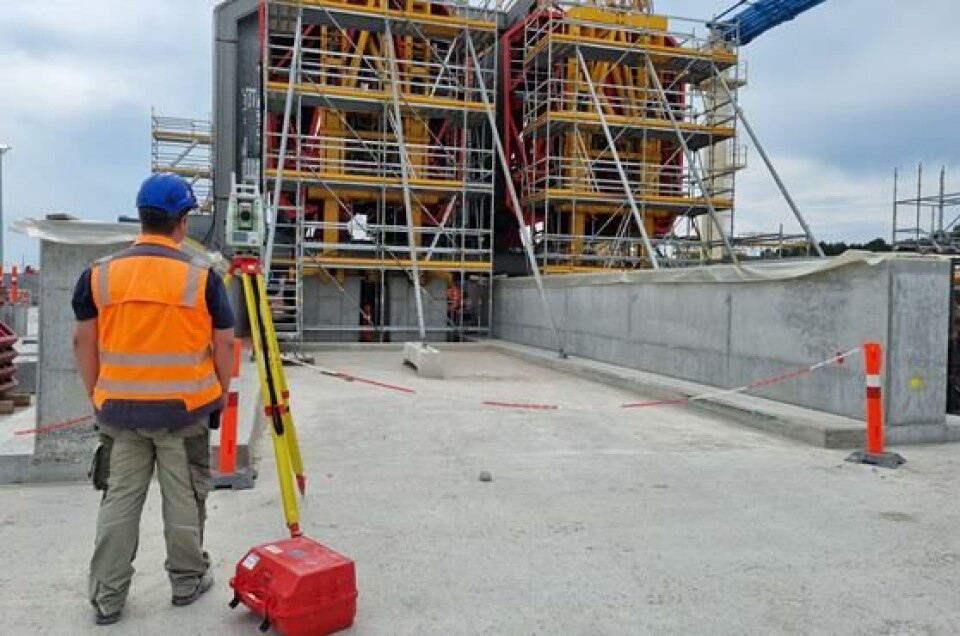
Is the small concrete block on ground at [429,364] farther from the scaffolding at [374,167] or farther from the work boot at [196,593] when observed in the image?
the work boot at [196,593]

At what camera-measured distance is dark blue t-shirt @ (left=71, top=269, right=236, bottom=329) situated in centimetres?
346

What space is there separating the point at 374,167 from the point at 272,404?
19648mm

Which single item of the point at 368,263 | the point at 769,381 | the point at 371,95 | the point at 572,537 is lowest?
the point at 572,537

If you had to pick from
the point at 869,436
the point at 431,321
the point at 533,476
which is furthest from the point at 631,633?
the point at 431,321

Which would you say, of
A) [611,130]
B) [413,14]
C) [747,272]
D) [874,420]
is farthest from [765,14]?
[874,420]

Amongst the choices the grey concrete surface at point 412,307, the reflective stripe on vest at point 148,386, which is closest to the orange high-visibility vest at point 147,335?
the reflective stripe on vest at point 148,386

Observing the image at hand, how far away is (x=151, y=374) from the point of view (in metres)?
3.43

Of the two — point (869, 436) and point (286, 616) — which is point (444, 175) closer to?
point (869, 436)

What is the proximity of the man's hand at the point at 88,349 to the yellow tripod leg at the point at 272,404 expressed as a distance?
0.87 metres

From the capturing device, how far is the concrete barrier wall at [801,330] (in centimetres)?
818

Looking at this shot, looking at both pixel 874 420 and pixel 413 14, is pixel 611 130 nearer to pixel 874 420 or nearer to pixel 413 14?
pixel 413 14

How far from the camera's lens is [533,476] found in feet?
21.2

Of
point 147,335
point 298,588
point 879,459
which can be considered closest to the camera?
point 298,588

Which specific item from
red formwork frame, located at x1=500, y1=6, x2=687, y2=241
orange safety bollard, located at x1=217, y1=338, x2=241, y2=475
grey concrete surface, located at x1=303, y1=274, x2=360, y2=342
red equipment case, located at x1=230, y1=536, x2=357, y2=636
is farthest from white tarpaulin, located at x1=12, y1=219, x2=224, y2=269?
red formwork frame, located at x1=500, y1=6, x2=687, y2=241
